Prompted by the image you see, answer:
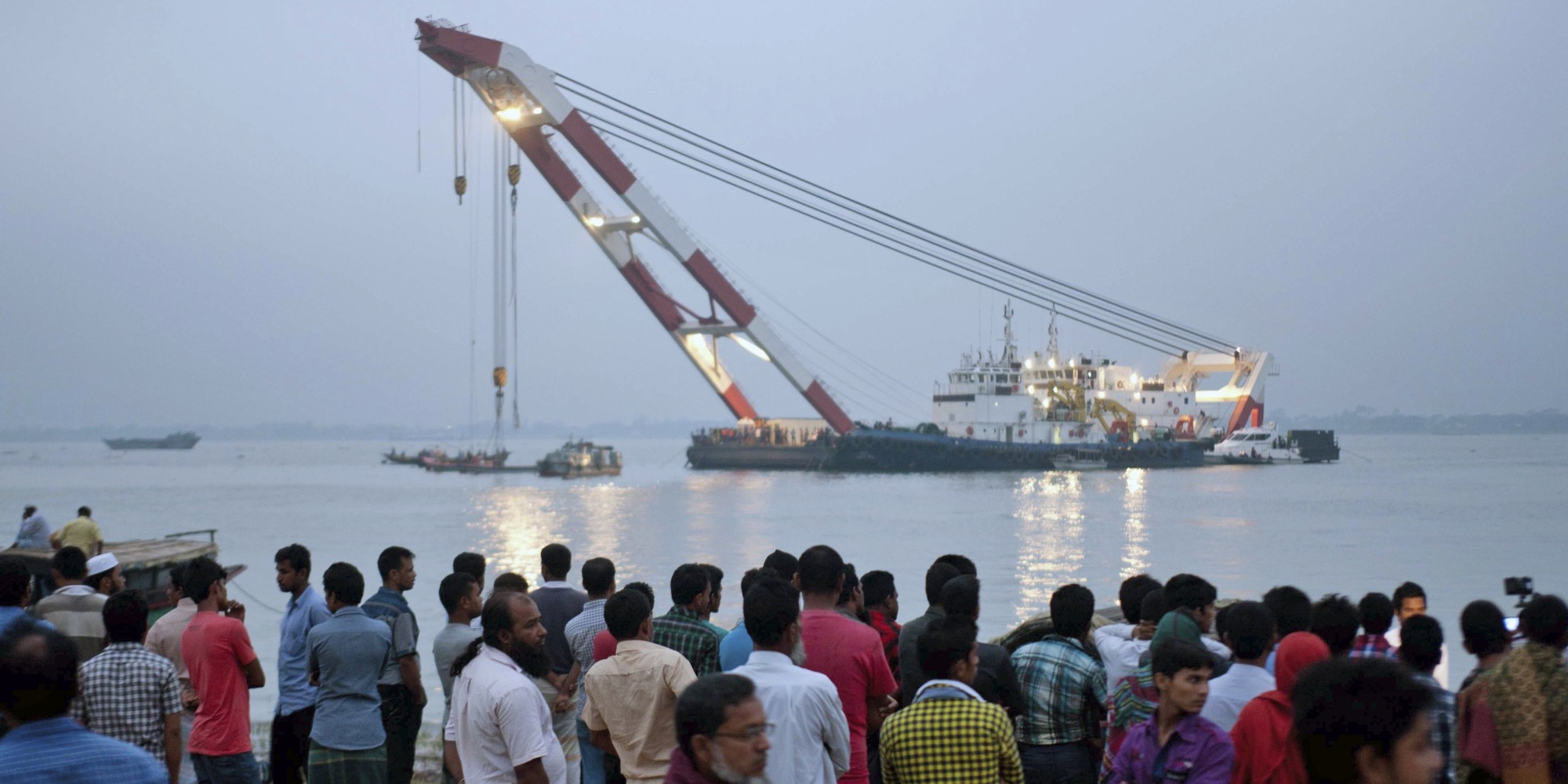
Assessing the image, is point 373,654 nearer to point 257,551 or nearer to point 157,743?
point 157,743

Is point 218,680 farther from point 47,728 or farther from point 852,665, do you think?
point 852,665

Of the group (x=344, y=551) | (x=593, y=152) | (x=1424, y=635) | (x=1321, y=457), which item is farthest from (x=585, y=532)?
(x=1321, y=457)

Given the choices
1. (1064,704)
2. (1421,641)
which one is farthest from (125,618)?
(1421,641)

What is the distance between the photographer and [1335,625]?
2.81 metres

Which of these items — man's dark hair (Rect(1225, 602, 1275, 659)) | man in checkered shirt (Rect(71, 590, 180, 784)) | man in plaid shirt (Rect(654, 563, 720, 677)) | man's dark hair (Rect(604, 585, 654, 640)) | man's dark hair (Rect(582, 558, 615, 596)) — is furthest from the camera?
man's dark hair (Rect(582, 558, 615, 596))

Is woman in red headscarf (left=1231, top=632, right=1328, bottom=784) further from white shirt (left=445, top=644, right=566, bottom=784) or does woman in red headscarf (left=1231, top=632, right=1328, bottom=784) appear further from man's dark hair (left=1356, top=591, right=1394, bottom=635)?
white shirt (left=445, top=644, right=566, bottom=784)

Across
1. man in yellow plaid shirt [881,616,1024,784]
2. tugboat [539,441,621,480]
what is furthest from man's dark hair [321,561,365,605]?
tugboat [539,441,621,480]

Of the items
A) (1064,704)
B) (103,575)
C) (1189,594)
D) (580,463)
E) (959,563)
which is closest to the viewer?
(1064,704)

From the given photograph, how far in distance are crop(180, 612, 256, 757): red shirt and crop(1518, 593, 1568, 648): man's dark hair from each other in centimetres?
313

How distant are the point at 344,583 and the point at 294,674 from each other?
54cm

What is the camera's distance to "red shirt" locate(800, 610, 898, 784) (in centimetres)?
273

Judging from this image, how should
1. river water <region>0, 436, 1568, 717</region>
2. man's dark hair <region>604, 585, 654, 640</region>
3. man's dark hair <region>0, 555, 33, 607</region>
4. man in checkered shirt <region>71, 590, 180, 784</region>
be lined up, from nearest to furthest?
man in checkered shirt <region>71, 590, 180, 784</region> → man's dark hair <region>604, 585, 654, 640</region> → man's dark hair <region>0, 555, 33, 607</region> → river water <region>0, 436, 1568, 717</region>

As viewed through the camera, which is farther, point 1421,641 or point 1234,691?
point 1421,641

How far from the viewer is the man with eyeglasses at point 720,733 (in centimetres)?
175
